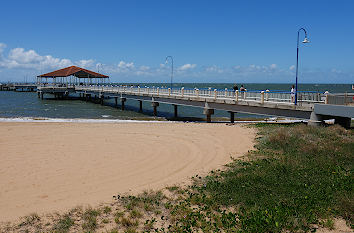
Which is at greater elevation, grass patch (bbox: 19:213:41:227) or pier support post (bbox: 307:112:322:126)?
pier support post (bbox: 307:112:322:126)

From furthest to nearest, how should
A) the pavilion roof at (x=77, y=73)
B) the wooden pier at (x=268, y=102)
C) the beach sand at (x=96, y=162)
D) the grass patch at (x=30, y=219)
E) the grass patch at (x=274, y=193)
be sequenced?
the pavilion roof at (x=77, y=73) → the wooden pier at (x=268, y=102) → the beach sand at (x=96, y=162) → the grass patch at (x=30, y=219) → the grass patch at (x=274, y=193)

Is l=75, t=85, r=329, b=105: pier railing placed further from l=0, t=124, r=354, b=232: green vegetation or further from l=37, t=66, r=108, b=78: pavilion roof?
l=37, t=66, r=108, b=78: pavilion roof

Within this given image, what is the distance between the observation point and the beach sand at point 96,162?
28.2 feet

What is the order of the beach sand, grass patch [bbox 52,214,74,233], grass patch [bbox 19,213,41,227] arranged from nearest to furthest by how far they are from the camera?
grass patch [bbox 52,214,74,233]
grass patch [bbox 19,213,41,227]
the beach sand

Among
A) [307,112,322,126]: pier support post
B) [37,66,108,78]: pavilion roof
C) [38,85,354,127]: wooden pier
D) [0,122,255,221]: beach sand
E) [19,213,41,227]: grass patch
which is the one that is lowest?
[19,213,41,227]: grass patch

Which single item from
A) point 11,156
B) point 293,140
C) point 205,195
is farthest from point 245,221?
point 11,156

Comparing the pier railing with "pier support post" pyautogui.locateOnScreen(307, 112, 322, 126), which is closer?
"pier support post" pyautogui.locateOnScreen(307, 112, 322, 126)

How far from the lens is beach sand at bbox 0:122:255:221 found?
860 cm

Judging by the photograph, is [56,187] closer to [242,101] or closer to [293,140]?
[293,140]

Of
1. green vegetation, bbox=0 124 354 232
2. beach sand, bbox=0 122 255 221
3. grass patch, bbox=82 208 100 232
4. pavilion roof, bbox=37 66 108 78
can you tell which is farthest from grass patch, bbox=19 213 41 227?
pavilion roof, bbox=37 66 108 78

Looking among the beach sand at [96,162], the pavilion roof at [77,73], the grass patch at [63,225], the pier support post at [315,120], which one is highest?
the pavilion roof at [77,73]

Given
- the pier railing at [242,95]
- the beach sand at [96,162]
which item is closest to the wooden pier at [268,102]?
the pier railing at [242,95]

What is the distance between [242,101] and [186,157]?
11.7 meters

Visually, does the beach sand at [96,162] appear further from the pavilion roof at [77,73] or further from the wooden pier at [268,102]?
the pavilion roof at [77,73]
